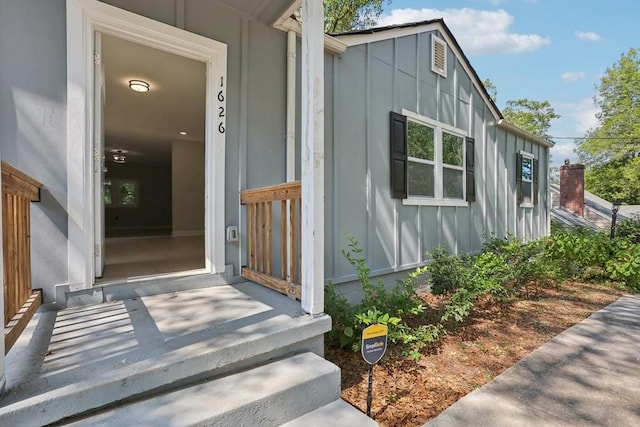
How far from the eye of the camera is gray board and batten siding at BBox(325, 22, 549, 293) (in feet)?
12.3

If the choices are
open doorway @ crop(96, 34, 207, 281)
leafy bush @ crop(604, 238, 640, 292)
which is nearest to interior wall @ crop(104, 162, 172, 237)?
open doorway @ crop(96, 34, 207, 281)

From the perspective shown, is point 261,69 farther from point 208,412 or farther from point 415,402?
point 415,402

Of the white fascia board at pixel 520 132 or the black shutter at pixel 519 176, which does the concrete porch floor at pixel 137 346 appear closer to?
the white fascia board at pixel 520 132

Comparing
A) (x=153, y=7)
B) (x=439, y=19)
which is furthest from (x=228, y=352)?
(x=439, y=19)

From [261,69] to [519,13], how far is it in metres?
12.4

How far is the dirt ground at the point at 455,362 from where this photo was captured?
6.54ft

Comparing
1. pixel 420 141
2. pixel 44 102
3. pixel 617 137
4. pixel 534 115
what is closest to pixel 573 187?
pixel 420 141

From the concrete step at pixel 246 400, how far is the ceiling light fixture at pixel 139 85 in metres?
3.73

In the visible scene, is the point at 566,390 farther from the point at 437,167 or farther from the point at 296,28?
the point at 296,28

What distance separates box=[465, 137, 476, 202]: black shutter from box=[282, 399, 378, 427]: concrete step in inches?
189

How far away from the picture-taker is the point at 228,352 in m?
1.60

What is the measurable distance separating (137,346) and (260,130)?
83.2 inches

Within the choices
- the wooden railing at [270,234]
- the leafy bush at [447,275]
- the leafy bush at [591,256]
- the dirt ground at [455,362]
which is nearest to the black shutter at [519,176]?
the leafy bush at [591,256]

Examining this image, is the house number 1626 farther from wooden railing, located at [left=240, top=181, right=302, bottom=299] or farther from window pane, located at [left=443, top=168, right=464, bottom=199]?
window pane, located at [left=443, top=168, right=464, bottom=199]
